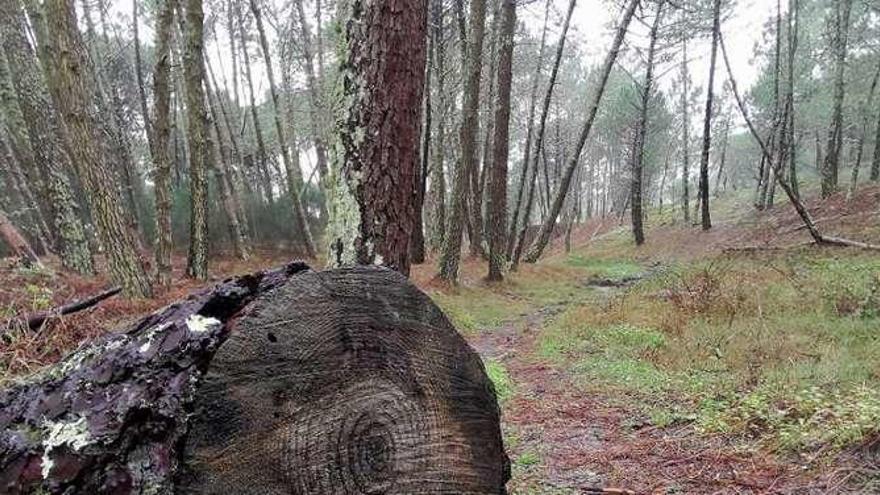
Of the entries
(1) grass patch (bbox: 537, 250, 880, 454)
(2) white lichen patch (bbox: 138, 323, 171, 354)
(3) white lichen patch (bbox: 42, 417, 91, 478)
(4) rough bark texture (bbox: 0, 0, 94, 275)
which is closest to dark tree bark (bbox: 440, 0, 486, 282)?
(1) grass patch (bbox: 537, 250, 880, 454)

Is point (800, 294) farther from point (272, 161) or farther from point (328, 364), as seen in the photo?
point (272, 161)

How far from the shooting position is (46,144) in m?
11.8

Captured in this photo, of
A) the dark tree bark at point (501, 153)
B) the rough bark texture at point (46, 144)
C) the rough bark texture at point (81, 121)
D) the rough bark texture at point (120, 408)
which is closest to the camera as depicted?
the rough bark texture at point (120, 408)

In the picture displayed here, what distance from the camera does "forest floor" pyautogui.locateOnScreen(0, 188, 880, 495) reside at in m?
3.79

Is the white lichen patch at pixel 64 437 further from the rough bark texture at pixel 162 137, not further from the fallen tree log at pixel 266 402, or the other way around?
the rough bark texture at pixel 162 137

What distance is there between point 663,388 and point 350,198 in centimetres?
328

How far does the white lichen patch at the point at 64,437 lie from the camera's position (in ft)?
5.89

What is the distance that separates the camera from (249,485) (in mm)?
1780

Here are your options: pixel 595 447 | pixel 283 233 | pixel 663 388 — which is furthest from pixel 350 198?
pixel 283 233

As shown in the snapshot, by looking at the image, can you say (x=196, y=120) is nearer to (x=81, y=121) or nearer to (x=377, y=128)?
(x=81, y=121)

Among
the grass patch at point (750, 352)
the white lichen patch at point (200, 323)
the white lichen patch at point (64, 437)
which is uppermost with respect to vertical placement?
the white lichen patch at point (200, 323)

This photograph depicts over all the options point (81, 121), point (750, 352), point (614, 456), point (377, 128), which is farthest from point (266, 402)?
point (81, 121)

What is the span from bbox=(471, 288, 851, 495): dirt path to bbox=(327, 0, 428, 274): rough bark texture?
5.84ft

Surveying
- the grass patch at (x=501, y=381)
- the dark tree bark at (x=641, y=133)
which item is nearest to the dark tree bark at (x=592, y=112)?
the dark tree bark at (x=641, y=133)
